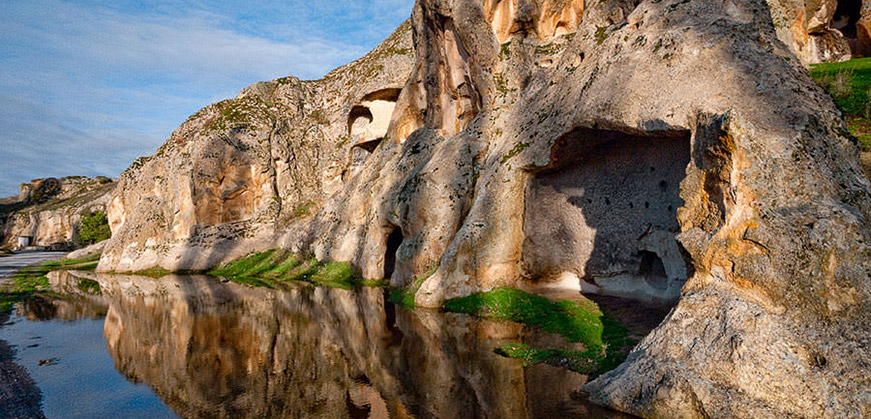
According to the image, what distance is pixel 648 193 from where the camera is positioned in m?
18.2

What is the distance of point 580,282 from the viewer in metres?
20.6

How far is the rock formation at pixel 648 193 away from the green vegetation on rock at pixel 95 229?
61.9m

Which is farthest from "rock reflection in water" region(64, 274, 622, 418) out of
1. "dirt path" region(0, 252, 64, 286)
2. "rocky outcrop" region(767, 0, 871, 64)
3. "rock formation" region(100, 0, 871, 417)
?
"dirt path" region(0, 252, 64, 286)

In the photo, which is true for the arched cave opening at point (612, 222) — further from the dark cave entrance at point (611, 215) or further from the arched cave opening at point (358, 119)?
the arched cave opening at point (358, 119)

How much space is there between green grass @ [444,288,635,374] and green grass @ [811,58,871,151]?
29.4ft

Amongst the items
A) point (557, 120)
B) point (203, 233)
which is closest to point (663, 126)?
point (557, 120)

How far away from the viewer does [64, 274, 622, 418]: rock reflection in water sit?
9.86 metres

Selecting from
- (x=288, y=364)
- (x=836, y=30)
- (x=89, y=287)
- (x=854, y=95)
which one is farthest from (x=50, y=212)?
(x=854, y=95)

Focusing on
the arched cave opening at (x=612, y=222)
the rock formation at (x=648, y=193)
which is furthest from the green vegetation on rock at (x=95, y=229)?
the arched cave opening at (x=612, y=222)

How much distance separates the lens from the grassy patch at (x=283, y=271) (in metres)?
33.7

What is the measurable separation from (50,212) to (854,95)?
13675 centimetres

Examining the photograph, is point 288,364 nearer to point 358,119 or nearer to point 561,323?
point 561,323

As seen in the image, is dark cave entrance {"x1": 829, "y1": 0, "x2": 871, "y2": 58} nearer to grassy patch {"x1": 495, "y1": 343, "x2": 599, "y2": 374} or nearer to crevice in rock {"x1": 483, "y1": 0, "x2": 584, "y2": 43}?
crevice in rock {"x1": 483, "y1": 0, "x2": 584, "y2": 43}

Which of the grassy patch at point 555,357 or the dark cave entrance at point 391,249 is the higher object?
the dark cave entrance at point 391,249
